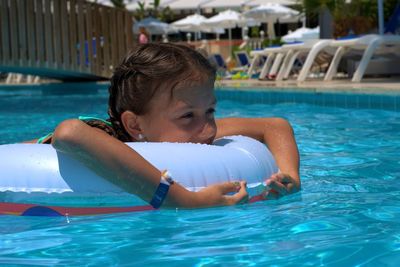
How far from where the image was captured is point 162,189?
7.84ft

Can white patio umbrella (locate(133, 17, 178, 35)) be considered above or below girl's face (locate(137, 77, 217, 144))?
above

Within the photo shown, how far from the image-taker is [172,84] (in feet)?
8.80

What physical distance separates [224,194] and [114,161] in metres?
0.43

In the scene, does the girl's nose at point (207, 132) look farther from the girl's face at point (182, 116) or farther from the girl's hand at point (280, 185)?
the girl's hand at point (280, 185)

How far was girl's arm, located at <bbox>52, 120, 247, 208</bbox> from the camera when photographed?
2.34 metres

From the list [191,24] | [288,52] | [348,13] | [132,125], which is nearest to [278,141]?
[132,125]

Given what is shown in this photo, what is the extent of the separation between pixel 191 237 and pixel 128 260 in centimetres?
30

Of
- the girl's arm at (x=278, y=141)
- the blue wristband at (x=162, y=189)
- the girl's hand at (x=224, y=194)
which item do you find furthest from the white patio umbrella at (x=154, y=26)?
the blue wristband at (x=162, y=189)

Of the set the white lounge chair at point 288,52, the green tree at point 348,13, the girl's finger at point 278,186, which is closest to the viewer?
the girl's finger at point 278,186

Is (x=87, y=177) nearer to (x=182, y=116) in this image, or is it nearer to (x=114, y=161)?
(x=114, y=161)

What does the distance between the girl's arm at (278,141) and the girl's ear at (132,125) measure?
1.67 ft

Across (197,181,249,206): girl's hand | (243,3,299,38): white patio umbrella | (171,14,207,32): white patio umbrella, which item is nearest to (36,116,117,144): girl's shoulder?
(197,181,249,206): girl's hand

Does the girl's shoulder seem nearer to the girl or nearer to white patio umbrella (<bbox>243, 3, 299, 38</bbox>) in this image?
the girl

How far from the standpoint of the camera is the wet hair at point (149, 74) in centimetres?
267
